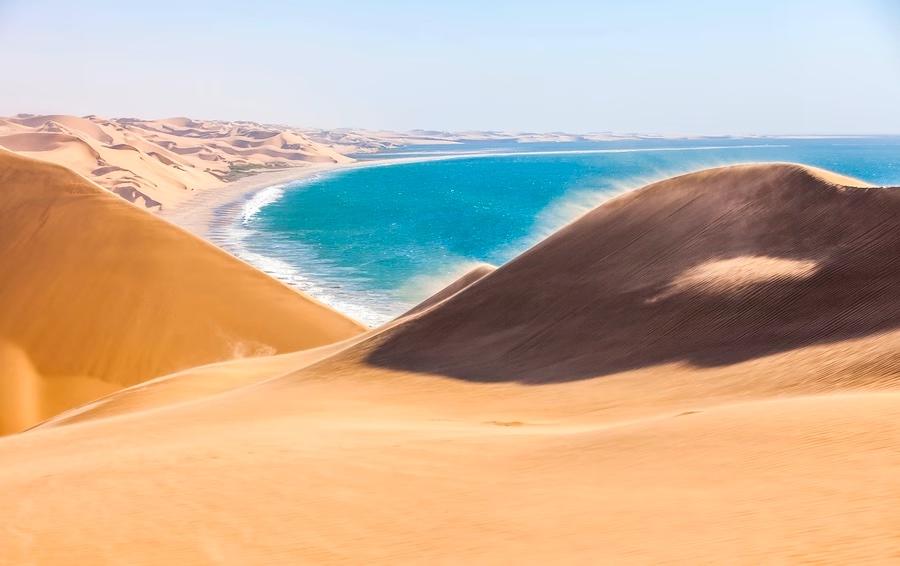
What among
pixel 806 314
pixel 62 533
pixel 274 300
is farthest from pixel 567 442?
pixel 274 300

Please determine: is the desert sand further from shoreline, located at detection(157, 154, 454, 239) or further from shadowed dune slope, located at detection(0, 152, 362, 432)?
shoreline, located at detection(157, 154, 454, 239)

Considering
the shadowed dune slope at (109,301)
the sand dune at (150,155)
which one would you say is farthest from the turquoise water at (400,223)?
the sand dune at (150,155)

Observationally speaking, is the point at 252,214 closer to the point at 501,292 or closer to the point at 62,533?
the point at 501,292

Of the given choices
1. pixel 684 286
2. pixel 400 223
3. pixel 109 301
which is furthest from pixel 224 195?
pixel 684 286

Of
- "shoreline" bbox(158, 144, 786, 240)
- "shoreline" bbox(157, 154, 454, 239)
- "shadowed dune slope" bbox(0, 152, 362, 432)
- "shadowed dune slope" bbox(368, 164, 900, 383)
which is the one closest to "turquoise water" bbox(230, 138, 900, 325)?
"shoreline" bbox(157, 154, 454, 239)

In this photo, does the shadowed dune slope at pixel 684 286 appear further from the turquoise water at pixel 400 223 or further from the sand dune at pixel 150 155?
the sand dune at pixel 150 155

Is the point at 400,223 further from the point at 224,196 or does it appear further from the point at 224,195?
the point at 224,195

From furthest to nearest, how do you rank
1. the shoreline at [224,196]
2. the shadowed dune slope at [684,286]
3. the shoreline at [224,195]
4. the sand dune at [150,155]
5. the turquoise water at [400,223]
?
the sand dune at [150,155] → the shoreline at [224,195] → the shoreline at [224,196] → the turquoise water at [400,223] → the shadowed dune slope at [684,286]
